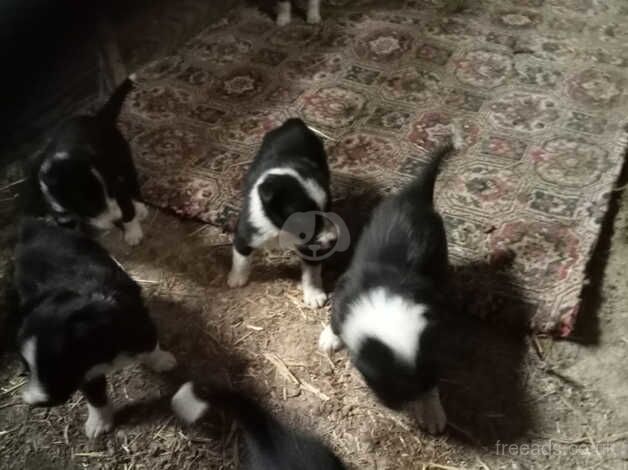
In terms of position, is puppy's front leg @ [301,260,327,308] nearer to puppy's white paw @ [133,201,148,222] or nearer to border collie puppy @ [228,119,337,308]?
border collie puppy @ [228,119,337,308]

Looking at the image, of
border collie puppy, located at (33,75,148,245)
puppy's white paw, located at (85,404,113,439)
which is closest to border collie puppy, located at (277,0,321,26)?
border collie puppy, located at (33,75,148,245)

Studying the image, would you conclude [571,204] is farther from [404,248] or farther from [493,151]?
[404,248]

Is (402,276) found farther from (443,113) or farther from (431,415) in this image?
(443,113)

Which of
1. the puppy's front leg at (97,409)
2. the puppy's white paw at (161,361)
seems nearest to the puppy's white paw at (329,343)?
the puppy's white paw at (161,361)

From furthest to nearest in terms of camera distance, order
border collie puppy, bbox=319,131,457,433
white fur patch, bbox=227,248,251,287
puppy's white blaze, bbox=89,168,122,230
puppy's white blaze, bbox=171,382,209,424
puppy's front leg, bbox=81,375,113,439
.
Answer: white fur patch, bbox=227,248,251,287 < puppy's white blaze, bbox=89,168,122,230 < puppy's front leg, bbox=81,375,113,439 < puppy's white blaze, bbox=171,382,209,424 < border collie puppy, bbox=319,131,457,433

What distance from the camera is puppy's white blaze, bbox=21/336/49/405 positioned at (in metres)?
1.51

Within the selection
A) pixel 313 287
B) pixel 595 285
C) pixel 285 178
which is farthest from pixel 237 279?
pixel 595 285

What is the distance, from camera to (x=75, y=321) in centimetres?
156

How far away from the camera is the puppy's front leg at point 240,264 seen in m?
2.18

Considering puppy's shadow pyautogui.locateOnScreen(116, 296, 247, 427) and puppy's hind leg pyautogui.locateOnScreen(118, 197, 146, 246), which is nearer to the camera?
puppy's shadow pyautogui.locateOnScreen(116, 296, 247, 427)

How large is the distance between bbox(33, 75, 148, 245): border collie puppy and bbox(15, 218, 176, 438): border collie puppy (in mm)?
128

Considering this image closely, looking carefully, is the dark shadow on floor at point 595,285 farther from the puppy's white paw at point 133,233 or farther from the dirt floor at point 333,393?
the puppy's white paw at point 133,233

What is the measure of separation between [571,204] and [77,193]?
194 cm

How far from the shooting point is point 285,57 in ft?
11.3
